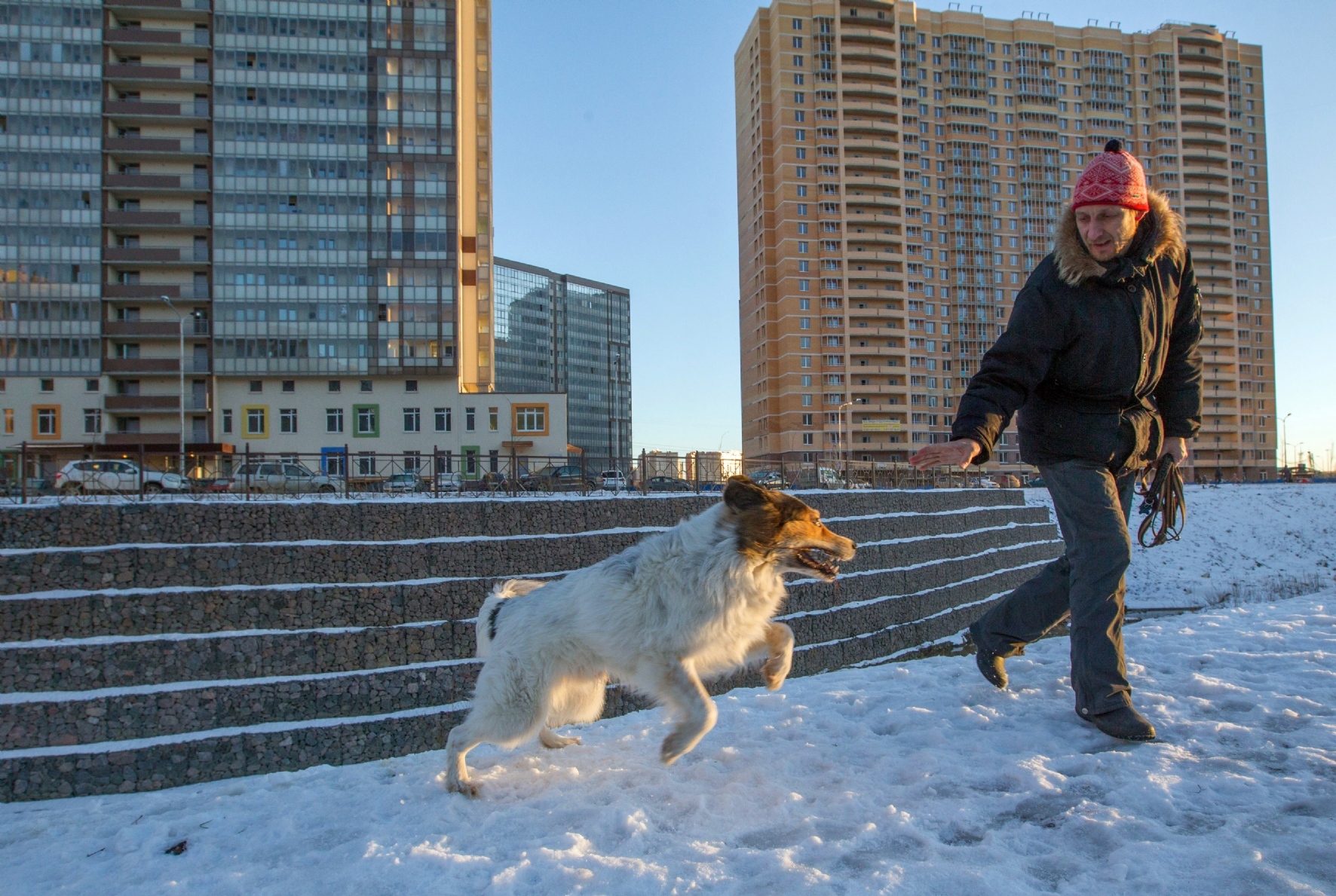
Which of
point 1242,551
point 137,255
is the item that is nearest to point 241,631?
point 1242,551

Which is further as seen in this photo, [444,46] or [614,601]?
[444,46]

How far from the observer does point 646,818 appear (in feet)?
11.8

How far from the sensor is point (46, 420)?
53906 millimetres

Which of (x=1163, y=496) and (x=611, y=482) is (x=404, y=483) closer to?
(x=611, y=482)

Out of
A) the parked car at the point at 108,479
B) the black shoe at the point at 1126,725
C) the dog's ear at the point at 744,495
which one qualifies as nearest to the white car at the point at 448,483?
the parked car at the point at 108,479

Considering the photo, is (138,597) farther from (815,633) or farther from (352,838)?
(815,633)

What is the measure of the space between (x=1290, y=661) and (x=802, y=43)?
3803 inches

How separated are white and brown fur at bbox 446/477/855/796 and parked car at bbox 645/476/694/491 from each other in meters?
15.3

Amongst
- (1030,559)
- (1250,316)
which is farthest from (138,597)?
(1250,316)

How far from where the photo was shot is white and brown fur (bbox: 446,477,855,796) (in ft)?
13.8

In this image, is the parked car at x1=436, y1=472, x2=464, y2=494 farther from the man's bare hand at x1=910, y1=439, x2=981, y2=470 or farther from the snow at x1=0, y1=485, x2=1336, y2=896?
the man's bare hand at x1=910, y1=439, x2=981, y2=470

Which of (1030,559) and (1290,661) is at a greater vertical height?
(1290,661)

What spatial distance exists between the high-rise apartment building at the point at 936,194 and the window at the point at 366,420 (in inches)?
1728

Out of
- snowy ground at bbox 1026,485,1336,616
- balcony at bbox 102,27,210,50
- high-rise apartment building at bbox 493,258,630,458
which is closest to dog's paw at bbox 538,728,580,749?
snowy ground at bbox 1026,485,1336,616
